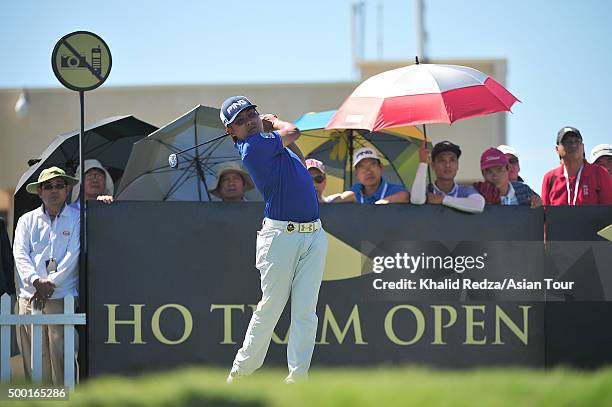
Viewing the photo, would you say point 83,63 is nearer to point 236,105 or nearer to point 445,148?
point 236,105

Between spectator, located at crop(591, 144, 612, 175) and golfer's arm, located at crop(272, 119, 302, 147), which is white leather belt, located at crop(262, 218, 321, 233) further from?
spectator, located at crop(591, 144, 612, 175)

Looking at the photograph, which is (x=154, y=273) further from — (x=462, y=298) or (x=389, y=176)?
(x=389, y=176)

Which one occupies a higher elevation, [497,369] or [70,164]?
[70,164]

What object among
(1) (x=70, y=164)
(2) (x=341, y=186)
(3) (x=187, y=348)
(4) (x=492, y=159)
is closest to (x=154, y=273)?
(3) (x=187, y=348)

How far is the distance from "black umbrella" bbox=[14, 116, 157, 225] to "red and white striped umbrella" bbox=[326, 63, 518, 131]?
2699 mm

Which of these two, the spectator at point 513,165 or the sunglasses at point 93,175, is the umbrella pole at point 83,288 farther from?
the spectator at point 513,165

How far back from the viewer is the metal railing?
7.84m

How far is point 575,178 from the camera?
30.1ft

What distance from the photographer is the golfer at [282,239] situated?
24.1 feet

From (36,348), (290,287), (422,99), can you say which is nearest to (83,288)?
(36,348)

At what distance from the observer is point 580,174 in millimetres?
9125

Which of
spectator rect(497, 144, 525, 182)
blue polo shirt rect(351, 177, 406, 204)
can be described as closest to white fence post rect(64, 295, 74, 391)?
blue polo shirt rect(351, 177, 406, 204)

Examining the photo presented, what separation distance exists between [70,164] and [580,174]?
4749 millimetres

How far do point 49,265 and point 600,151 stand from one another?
533 centimetres
